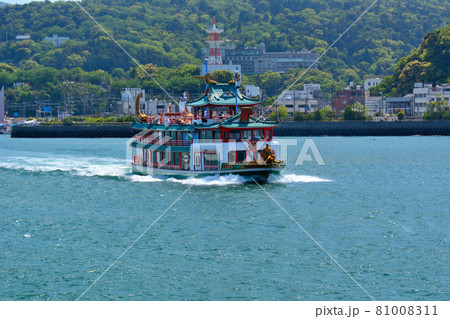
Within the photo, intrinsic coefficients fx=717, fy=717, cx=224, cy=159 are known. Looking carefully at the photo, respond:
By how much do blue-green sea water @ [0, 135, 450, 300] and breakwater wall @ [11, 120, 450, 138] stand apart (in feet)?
295

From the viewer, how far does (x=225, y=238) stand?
41.8 meters

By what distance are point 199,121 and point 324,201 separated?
47.9 ft

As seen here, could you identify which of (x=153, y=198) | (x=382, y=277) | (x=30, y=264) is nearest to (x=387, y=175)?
(x=153, y=198)

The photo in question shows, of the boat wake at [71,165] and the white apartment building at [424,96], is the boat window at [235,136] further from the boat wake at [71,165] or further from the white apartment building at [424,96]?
the white apartment building at [424,96]

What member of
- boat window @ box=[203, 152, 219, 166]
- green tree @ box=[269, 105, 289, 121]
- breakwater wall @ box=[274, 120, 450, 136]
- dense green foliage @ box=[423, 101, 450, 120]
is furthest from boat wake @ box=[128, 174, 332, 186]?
green tree @ box=[269, 105, 289, 121]

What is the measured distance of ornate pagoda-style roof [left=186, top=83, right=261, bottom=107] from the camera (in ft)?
206

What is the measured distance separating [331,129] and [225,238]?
122816mm

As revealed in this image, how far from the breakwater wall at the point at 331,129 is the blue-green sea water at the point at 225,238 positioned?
90.0 metres

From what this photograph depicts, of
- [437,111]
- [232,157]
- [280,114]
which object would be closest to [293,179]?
[232,157]

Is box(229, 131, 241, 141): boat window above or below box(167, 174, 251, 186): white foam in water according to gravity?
above

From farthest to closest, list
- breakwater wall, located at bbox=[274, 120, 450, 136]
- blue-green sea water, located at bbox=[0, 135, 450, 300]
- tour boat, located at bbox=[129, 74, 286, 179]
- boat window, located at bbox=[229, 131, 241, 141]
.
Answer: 1. breakwater wall, located at bbox=[274, 120, 450, 136]
2. boat window, located at bbox=[229, 131, 241, 141]
3. tour boat, located at bbox=[129, 74, 286, 179]
4. blue-green sea water, located at bbox=[0, 135, 450, 300]

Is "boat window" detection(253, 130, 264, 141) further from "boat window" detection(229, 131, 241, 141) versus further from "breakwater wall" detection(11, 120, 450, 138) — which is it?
"breakwater wall" detection(11, 120, 450, 138)
